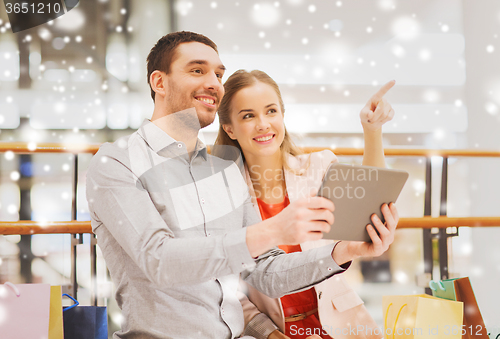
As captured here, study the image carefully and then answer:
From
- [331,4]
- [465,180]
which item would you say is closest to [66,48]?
[331,4]

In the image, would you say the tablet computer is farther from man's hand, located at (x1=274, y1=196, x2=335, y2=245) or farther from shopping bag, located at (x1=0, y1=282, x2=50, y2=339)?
shopping bag, located at (x1=0, y1=282, x2=50, y2=339)

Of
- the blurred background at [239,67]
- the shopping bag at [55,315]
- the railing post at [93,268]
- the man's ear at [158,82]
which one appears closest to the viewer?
the shopping bag at [55,315]

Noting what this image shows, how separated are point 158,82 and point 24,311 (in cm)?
69

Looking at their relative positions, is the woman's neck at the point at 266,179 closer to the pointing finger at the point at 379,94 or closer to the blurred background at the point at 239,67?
the pointing finger at the point at 379,94

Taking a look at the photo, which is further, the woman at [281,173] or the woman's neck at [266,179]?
the woman's neck at [266,179]

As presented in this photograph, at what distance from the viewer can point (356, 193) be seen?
2.44 ft

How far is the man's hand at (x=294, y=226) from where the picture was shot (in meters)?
0.65

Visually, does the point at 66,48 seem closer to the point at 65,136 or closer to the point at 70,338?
the point at 65,136

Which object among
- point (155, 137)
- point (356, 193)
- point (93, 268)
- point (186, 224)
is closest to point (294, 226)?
point (356, 193)

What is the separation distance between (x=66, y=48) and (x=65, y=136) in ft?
2.51

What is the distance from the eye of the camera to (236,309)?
89cm

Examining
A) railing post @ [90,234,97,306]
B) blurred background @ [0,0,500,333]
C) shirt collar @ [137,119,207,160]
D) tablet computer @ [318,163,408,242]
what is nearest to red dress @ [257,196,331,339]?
tablet computer @ [318,163,408,242]

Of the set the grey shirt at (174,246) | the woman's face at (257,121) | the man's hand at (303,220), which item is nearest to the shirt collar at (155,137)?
the grey shirt at (174,246)

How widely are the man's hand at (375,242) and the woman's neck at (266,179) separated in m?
0.39
